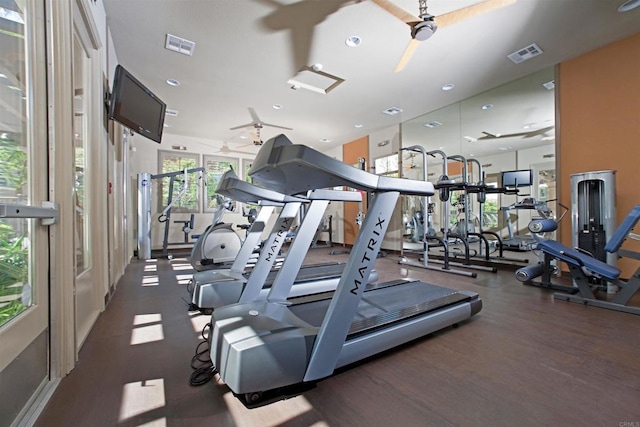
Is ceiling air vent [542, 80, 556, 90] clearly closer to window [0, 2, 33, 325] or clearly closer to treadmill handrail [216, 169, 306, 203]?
treadmill handrail [216, 169, 306, 203]

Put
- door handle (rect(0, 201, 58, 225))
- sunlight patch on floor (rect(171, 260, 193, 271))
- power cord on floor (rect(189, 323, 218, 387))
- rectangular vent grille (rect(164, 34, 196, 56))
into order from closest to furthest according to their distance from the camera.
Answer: door handle (rect(0, 201, 58, 225)), power cord on floor (rect(189, 323, 218, 387)), rectangular vent grille (rect(164, 34, 196, 56)), sunlight patch on floor (rect(171, 260, 193, 271))

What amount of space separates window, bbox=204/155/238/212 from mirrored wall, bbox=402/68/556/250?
516 centimetres

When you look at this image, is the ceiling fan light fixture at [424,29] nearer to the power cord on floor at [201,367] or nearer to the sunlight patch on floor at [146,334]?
the power cord on floor at [201,367]

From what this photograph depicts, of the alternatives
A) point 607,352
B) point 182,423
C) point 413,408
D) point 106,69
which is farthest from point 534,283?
point 106,69

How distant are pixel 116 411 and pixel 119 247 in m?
3.29

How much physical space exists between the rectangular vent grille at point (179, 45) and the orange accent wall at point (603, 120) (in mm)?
5226

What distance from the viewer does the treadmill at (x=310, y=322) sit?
3.96 feet

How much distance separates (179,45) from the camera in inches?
133

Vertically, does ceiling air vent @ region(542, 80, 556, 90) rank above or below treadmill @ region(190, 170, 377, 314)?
above

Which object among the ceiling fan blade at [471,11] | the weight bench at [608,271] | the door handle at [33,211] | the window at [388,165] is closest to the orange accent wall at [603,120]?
the weight bench at [608,271]

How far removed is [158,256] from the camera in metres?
5.77

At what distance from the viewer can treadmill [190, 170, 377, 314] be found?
212cm

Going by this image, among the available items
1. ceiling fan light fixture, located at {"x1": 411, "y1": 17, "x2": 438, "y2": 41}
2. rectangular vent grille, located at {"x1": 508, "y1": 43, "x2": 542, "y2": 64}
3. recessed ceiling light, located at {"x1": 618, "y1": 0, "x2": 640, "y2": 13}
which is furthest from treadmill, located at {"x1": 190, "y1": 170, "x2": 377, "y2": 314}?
recessed ceiling light, located at {"x1": 618, "y1": 0, "x2": 640, "y2": 13}

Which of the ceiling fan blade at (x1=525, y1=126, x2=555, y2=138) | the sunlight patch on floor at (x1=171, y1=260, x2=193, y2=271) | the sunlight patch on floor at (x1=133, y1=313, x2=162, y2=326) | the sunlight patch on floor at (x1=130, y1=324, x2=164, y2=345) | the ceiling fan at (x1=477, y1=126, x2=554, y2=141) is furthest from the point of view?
the sunlight patch on floor at (x1=171, y1=260, x2=193, y2=271)
